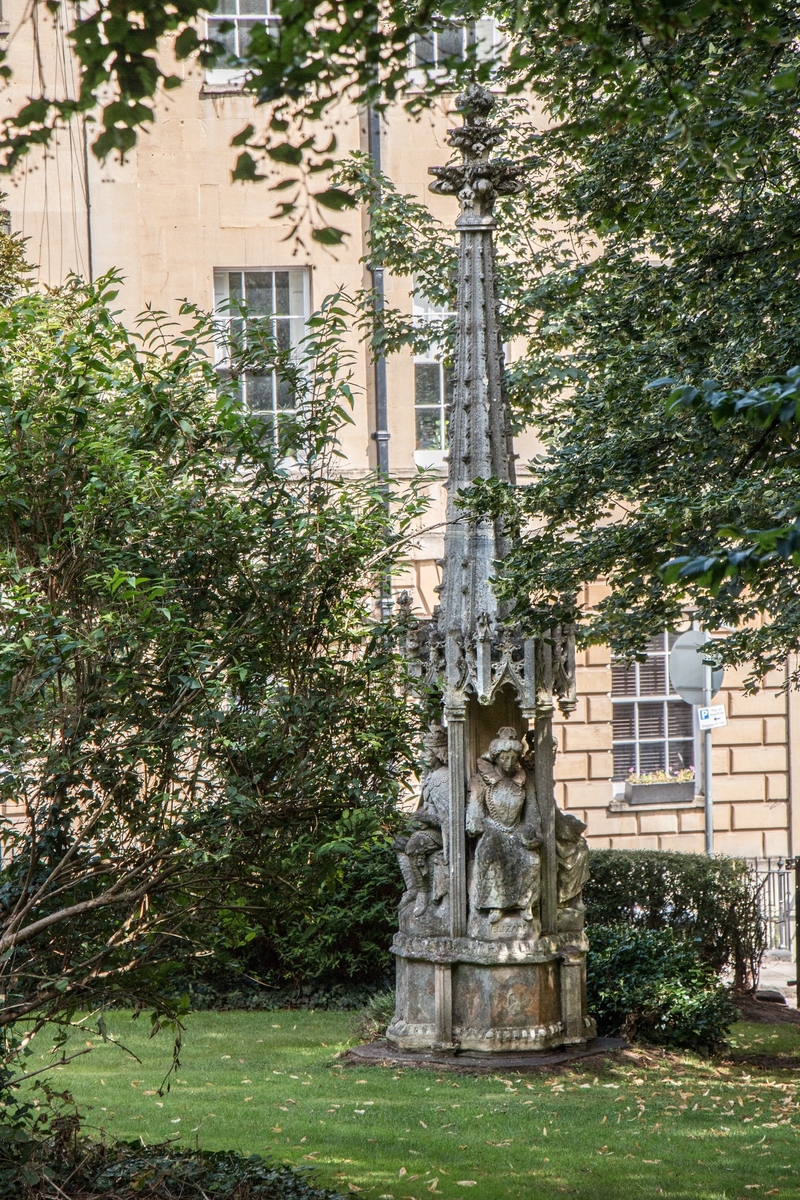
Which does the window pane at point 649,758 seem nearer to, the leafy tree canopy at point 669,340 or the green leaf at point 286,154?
the leafy tree canopy at point 669,340

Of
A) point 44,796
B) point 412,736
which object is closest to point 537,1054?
point 412,736

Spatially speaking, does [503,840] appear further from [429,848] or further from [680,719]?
[680,719]

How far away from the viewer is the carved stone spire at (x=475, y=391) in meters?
10.5

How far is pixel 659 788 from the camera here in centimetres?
2173

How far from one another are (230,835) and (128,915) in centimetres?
81

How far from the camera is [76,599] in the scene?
577cm

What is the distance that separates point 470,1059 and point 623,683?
12.8 metres

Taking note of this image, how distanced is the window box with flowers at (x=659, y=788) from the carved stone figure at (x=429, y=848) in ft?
37.9

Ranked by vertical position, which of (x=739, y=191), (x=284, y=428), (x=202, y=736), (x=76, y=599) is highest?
(x=739, y=191)

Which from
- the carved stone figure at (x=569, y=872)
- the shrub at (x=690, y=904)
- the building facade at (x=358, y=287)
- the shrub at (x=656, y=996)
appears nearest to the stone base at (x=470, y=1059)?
the shrub at (x=656, y=996)

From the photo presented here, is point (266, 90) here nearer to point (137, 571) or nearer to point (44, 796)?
point (137, 571)

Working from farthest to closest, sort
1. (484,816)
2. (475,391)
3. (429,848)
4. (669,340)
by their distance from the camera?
(475,391) < (429,848) < (484,816) < (669,340)

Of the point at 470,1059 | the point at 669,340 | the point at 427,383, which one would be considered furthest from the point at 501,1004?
the point at 427,383

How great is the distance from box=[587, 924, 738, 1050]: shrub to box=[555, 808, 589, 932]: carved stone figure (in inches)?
32.9
